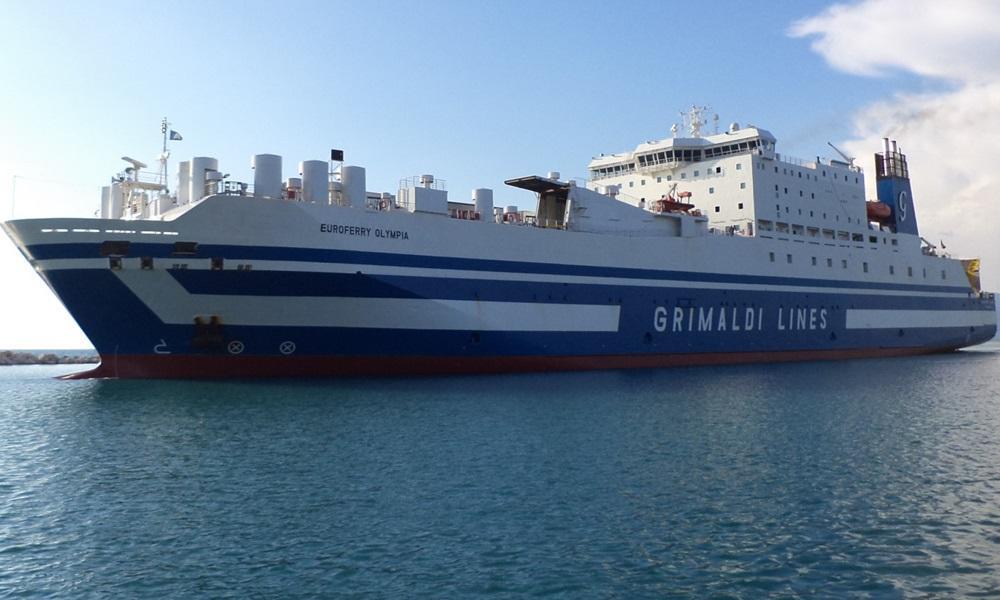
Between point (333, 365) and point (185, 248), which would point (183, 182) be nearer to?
point (185, 248)

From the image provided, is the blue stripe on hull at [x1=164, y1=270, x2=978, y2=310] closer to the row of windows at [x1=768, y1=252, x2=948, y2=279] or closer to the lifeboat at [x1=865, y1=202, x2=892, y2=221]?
the row of windows at [x1=768, y1=252, x2=948, y2=279]

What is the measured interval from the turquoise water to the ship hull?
4.21 metres

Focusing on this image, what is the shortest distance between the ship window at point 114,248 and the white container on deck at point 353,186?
23.7 feet

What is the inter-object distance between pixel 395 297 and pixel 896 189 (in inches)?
1478

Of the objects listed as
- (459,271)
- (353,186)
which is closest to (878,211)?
(459,271)

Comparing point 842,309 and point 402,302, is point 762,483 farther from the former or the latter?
point 842,309

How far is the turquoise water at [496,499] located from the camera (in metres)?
7.52

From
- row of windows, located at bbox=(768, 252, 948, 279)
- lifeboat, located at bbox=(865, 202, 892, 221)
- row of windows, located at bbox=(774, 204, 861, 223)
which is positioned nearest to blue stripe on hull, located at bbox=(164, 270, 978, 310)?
row of windows, located at bbox=(768, 252, 948, 279)

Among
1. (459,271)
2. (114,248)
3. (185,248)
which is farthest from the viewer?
(459,271)

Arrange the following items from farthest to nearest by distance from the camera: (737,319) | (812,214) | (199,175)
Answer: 1. (812,214)
2. (737,319)
3. (199,175)

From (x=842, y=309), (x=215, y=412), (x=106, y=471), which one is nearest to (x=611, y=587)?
(x=106, y=471)

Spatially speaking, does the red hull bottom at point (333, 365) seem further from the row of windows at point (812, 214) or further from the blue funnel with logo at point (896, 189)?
the blue funnel with logo at point (896, 189)

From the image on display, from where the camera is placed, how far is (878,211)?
44.9 meters

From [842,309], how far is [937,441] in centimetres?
2804
